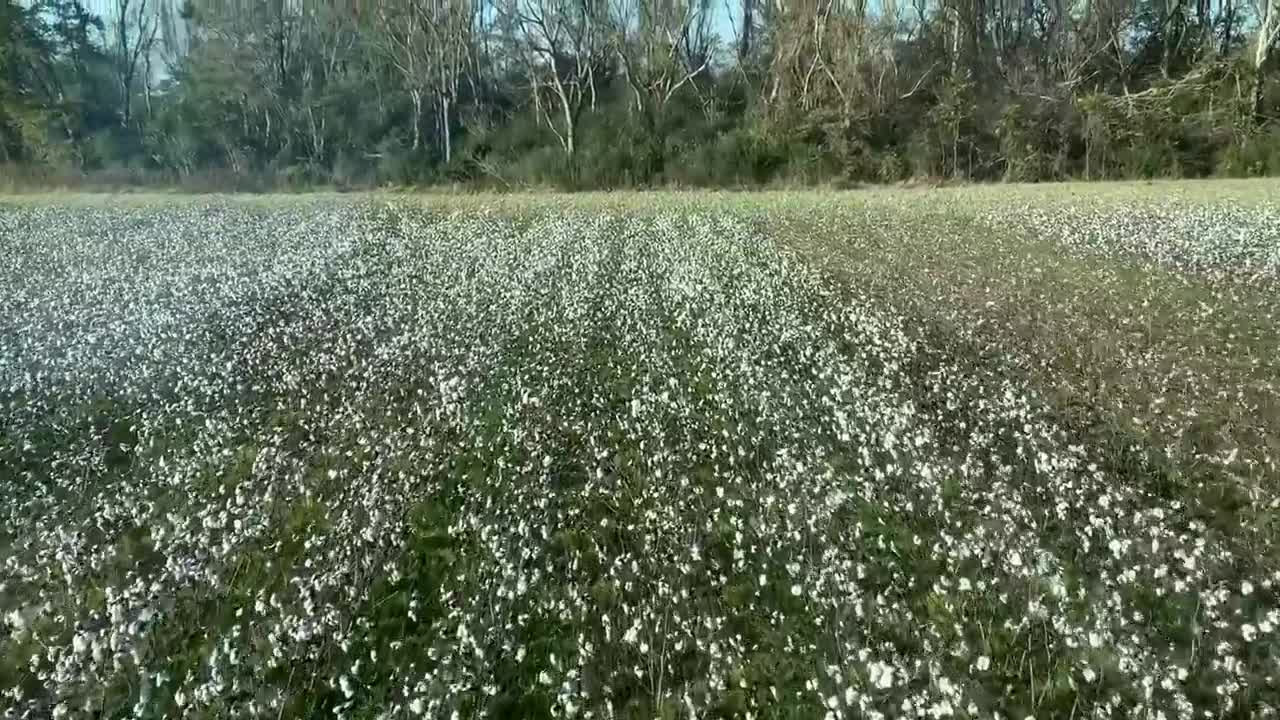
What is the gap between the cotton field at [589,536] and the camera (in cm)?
384

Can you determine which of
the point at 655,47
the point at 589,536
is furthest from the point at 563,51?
the point at 589,536

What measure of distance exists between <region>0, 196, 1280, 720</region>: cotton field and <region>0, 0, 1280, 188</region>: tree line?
28.2m

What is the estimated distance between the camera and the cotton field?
12.6ft

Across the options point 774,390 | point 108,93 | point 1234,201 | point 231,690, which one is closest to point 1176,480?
point 774,390

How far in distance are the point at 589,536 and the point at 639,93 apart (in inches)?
1544

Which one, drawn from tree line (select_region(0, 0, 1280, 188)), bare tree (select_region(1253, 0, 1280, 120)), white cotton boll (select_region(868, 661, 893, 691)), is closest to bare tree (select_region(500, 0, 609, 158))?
tree line (select_region(0, 0, 1280, 188))

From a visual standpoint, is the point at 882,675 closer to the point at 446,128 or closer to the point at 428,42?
the point at 446,128

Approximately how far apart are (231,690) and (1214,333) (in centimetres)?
930

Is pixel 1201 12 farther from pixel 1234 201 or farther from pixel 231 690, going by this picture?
pixel 231 690

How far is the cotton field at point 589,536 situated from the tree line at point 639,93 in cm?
2823

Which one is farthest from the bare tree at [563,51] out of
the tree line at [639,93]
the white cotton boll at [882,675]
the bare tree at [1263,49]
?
the white cotton boll at [882,675]

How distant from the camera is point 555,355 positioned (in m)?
9.11

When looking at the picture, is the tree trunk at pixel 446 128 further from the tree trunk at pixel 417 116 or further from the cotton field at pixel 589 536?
the cotton field at pixel 589 536

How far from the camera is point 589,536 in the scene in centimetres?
528
